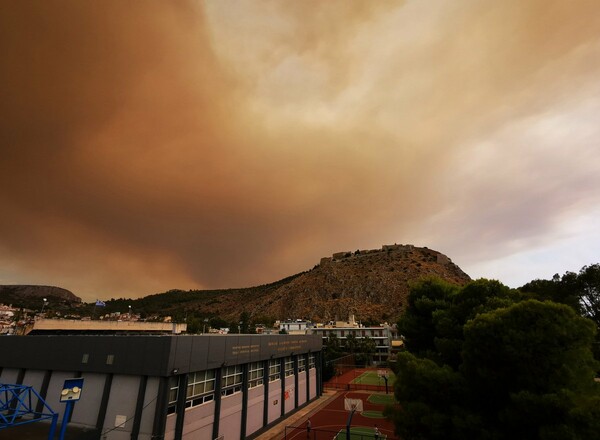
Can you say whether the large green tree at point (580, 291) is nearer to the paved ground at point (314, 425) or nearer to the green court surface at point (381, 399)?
the green court surface at point (381, 399)

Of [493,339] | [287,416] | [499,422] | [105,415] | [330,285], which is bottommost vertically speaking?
[287,416]

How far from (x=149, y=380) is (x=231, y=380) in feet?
29.5

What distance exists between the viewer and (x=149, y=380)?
21.8 metres

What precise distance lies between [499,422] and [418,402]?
128 inches

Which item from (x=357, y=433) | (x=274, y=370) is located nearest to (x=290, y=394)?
(x=274, y=370)

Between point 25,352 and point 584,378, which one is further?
point 25,352

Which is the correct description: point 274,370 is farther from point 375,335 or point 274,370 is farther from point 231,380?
point 375,335

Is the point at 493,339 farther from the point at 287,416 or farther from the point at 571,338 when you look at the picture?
the point at 287,416

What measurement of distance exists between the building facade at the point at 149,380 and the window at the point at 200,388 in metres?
0.07

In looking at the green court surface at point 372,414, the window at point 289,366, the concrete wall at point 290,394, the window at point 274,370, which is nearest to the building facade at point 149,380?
the window at point 274,370

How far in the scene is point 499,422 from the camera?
43.4 feet

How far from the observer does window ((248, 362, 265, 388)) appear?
3192 cm

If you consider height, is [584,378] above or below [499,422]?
above

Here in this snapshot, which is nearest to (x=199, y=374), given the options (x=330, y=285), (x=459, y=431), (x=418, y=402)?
(x=418, y=402)
